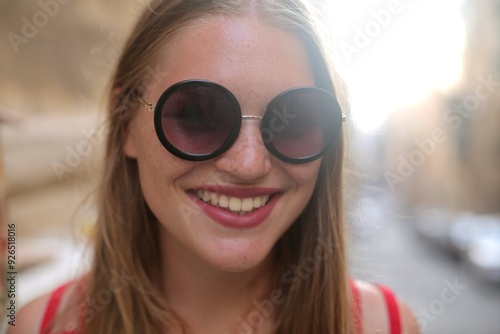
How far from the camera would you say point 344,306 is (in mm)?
1427

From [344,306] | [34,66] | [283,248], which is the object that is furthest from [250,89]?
[34,66]

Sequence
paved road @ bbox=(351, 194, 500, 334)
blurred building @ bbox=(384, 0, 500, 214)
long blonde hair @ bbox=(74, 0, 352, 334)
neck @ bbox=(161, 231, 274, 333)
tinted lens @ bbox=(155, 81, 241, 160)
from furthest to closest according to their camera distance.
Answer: blurred building @ bbox=(384, 0, 500, 214) < paved road @ bbox=(351, 194, 500, 334) < neck @ bbox=(161, 231, 274, 333) < long blonde hair @ bbox=(74, 0, 352, 334) < tinted lens @ bbox=(155, 81, 241, 160)

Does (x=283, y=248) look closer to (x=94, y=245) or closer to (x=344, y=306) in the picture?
(x=344, y=306)

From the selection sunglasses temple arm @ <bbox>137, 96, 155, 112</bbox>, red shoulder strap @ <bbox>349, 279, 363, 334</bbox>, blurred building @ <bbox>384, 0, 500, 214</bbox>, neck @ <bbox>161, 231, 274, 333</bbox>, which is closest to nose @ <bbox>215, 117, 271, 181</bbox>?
sunglasses temple arm @ <bbox>137, 96, 155, 112</bbox>

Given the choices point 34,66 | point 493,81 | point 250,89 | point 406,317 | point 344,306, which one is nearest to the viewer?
point 250,89

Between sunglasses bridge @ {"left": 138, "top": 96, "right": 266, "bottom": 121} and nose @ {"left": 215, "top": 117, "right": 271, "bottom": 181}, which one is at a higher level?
sunglasses bridge @ {"left": 138, "top": 96, "right": 266, "bottom": 121}

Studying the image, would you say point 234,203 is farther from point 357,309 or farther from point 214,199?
point 357,309

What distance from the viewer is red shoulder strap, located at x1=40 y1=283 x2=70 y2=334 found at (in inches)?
59.4

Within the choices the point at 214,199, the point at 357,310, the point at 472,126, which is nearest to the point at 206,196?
the point at 214,199

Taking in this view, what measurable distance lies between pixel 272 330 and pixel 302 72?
2.66 ft

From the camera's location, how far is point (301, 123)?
1.28m

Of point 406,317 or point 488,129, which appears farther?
point 488,129

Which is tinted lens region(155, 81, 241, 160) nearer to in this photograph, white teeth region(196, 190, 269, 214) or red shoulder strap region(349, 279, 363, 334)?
white teeth region(196, 190, 269, 214)

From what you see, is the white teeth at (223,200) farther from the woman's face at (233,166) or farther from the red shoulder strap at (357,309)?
the red shoulder strap at (357,309)
